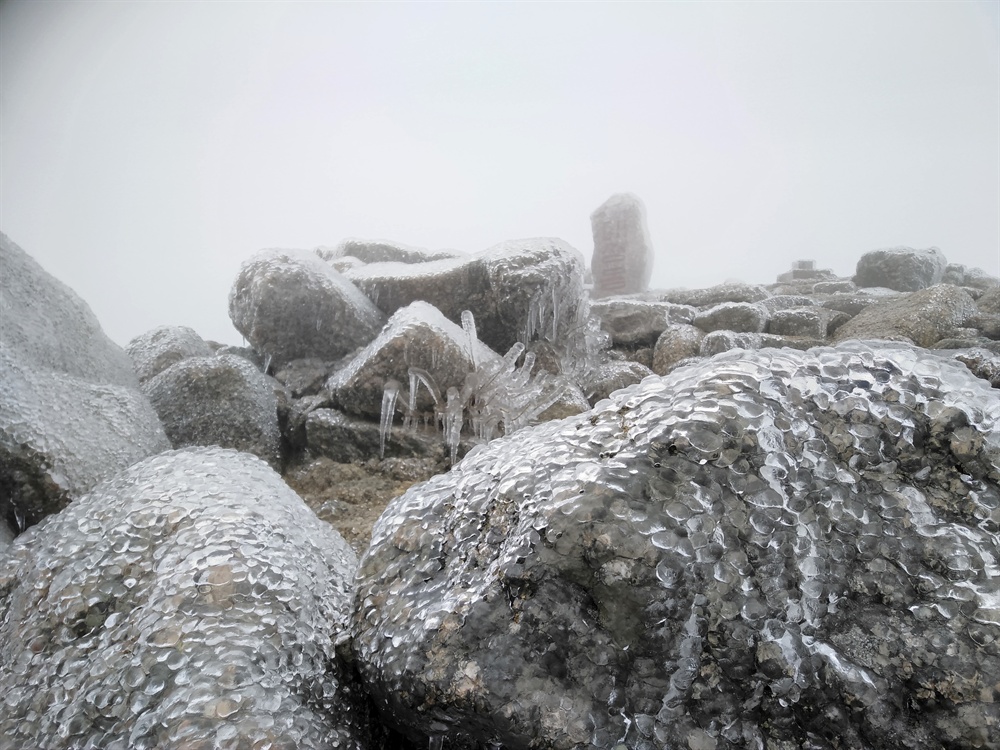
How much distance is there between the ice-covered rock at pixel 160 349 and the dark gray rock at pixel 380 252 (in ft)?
9.29

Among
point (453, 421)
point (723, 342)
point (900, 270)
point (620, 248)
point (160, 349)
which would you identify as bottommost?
point (620, 248)

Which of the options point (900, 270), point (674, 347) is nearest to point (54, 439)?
point (674, 347)

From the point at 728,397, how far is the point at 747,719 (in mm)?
649

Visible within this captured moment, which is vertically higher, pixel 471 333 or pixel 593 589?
pixel 593 589

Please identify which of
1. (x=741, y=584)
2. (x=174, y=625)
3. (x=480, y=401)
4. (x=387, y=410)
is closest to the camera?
(x=741, y=584)

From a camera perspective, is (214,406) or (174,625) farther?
(214,406)

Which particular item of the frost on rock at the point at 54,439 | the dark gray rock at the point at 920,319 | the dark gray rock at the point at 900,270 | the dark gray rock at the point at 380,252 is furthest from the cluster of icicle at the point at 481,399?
the dark gray rock at the point at 900,270

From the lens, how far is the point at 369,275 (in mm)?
5773

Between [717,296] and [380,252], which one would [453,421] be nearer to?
[380,252]

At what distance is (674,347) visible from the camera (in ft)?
21.5

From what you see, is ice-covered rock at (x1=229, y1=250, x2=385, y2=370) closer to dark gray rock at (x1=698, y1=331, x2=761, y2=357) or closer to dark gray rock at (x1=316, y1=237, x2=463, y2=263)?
dark gray rock at (x1=316, y1=237, x2=463, y2=263)

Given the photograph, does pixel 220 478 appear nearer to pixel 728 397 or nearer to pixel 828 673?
pixel 728 397

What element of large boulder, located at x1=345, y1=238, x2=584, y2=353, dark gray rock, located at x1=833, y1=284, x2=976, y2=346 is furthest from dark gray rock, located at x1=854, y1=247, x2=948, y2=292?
large boulder, located at x1=345, y1=238, x2=584, y2=353

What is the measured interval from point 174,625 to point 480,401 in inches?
118
